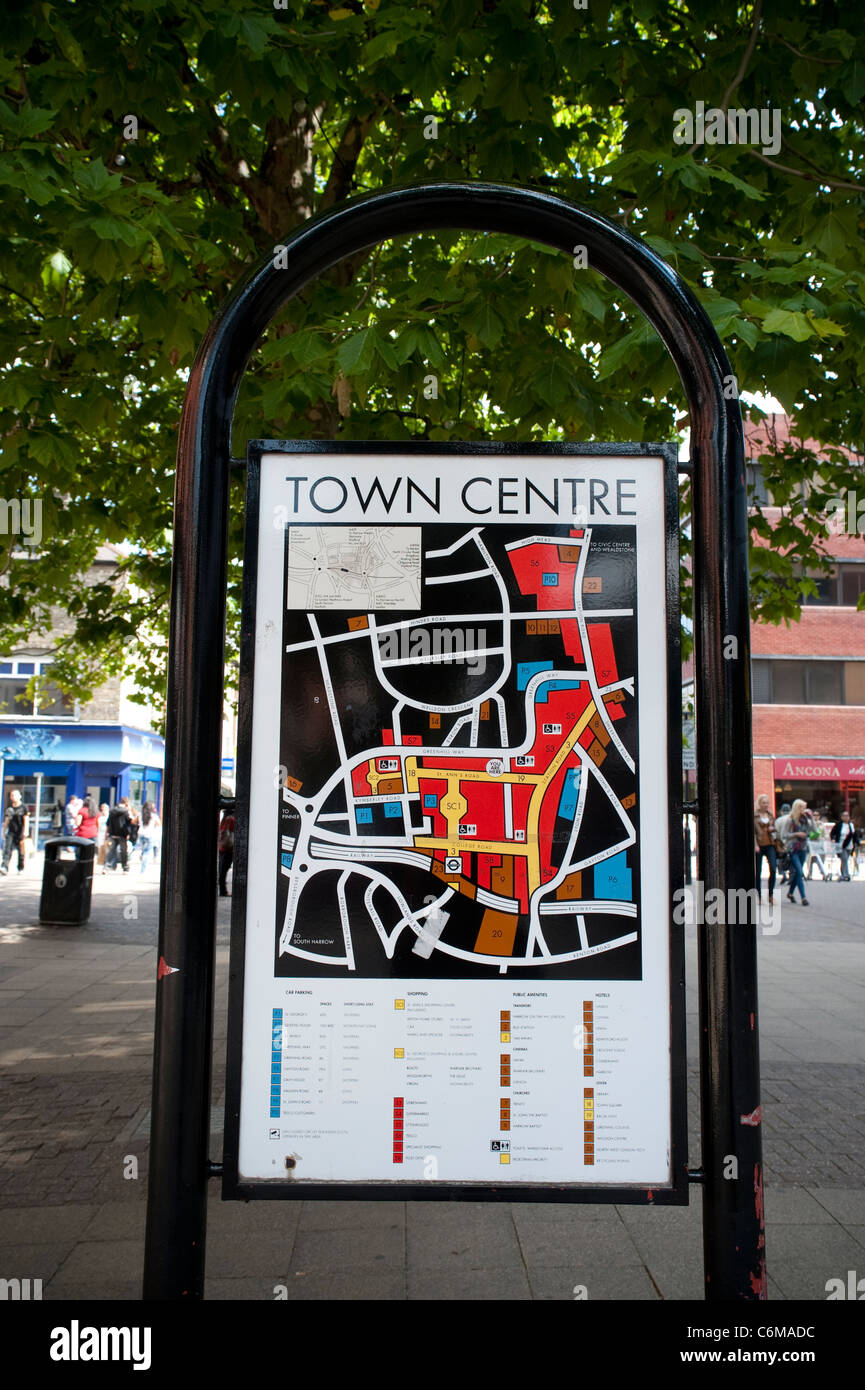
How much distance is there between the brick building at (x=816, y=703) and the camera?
36.7m

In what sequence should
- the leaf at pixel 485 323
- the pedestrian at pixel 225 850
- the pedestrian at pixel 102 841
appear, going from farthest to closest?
the pedestrian at pixel 102 841
the pedestrian at pixel 225 850
the leaf at pixel 485 323

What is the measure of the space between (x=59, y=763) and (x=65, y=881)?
2292cm

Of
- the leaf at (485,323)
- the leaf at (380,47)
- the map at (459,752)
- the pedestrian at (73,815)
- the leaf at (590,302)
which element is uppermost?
the leaf at (380,47)

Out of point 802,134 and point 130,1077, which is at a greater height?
point 802,134

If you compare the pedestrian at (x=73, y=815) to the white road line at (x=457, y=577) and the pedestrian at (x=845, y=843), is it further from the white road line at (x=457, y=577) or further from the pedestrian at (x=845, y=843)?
the white road line at (x=457, y=577)

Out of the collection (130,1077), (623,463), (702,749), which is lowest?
(130,1077)

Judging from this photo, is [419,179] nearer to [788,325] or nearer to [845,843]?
[788,325]

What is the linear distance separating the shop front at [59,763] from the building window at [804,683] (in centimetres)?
2262

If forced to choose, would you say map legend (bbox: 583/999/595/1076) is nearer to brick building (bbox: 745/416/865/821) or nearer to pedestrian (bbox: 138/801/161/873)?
pedestrian (bbox: 138/801/161/873)

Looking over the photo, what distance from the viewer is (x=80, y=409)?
555 cm

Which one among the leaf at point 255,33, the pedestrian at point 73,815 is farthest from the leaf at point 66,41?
the pedestrian at point 73,815

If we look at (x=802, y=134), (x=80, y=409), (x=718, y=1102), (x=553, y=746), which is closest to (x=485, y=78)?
(x=802, y=134)

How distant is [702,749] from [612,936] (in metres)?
0.44
